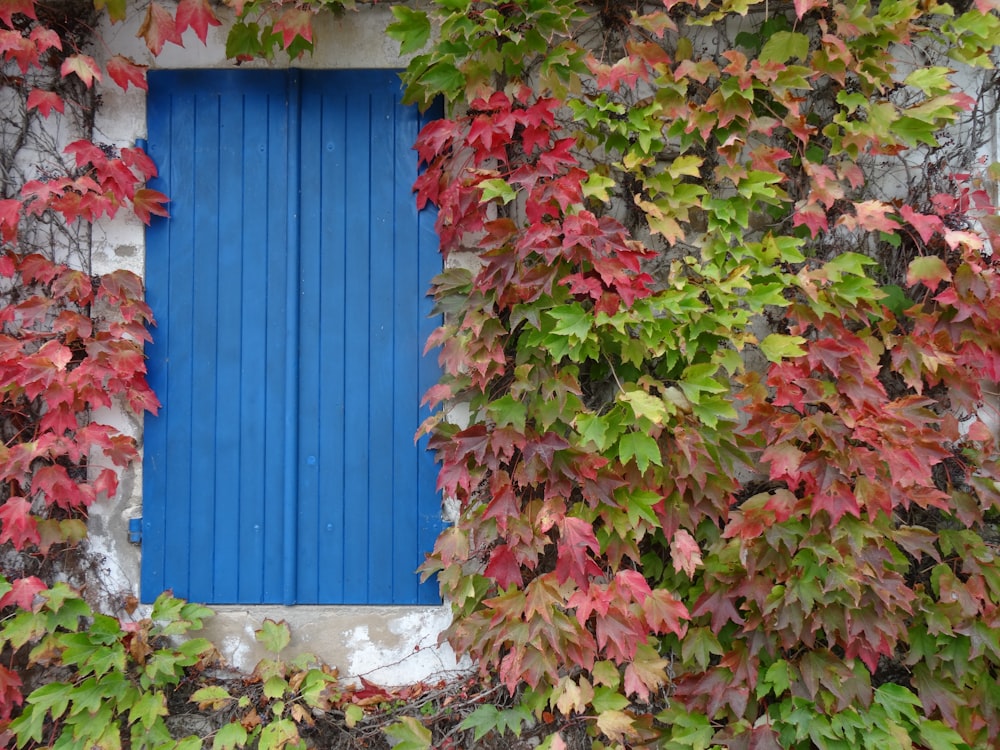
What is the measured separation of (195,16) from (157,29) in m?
0.16

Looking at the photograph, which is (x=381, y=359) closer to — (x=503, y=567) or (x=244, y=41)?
(x=503, y=567)

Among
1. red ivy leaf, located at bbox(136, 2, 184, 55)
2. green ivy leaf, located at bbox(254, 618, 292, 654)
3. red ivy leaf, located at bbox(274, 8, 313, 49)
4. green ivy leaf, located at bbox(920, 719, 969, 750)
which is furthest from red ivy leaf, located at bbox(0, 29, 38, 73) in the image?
green ivy leaf, located at bbox(920, 719, 969, 750)

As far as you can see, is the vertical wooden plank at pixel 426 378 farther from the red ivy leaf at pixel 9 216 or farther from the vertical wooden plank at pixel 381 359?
the red ivy leaf at pixel 9 216

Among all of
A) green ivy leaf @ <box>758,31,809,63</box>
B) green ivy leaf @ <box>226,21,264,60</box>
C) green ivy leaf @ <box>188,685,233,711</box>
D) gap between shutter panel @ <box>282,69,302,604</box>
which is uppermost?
green ivy leaf @ <box>226,21,264,60</box>

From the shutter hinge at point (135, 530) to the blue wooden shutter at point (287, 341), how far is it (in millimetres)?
32

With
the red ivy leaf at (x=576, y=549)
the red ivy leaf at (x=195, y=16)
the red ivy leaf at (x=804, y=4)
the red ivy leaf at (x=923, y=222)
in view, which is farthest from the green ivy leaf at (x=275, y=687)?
the red ivy leaf at (x=804, y=4)

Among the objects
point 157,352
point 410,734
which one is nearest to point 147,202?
point 157,352

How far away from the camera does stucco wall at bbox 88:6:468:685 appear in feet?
9.71

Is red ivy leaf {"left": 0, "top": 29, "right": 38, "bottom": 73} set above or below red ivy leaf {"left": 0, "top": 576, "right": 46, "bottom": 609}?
above

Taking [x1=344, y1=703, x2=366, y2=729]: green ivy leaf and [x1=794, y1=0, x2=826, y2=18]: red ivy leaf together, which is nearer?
[x1=794, y1=0, x2=826, y2=18]: red ivy leaf

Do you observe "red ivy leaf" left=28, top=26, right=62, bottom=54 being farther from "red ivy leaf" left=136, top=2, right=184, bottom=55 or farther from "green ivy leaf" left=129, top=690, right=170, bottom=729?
"green ivy leaf" left=129, top=690, right=170, bottom=729

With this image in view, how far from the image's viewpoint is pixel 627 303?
255 cm

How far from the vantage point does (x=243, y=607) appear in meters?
2.99

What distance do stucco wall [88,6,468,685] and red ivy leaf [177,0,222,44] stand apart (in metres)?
0.22
